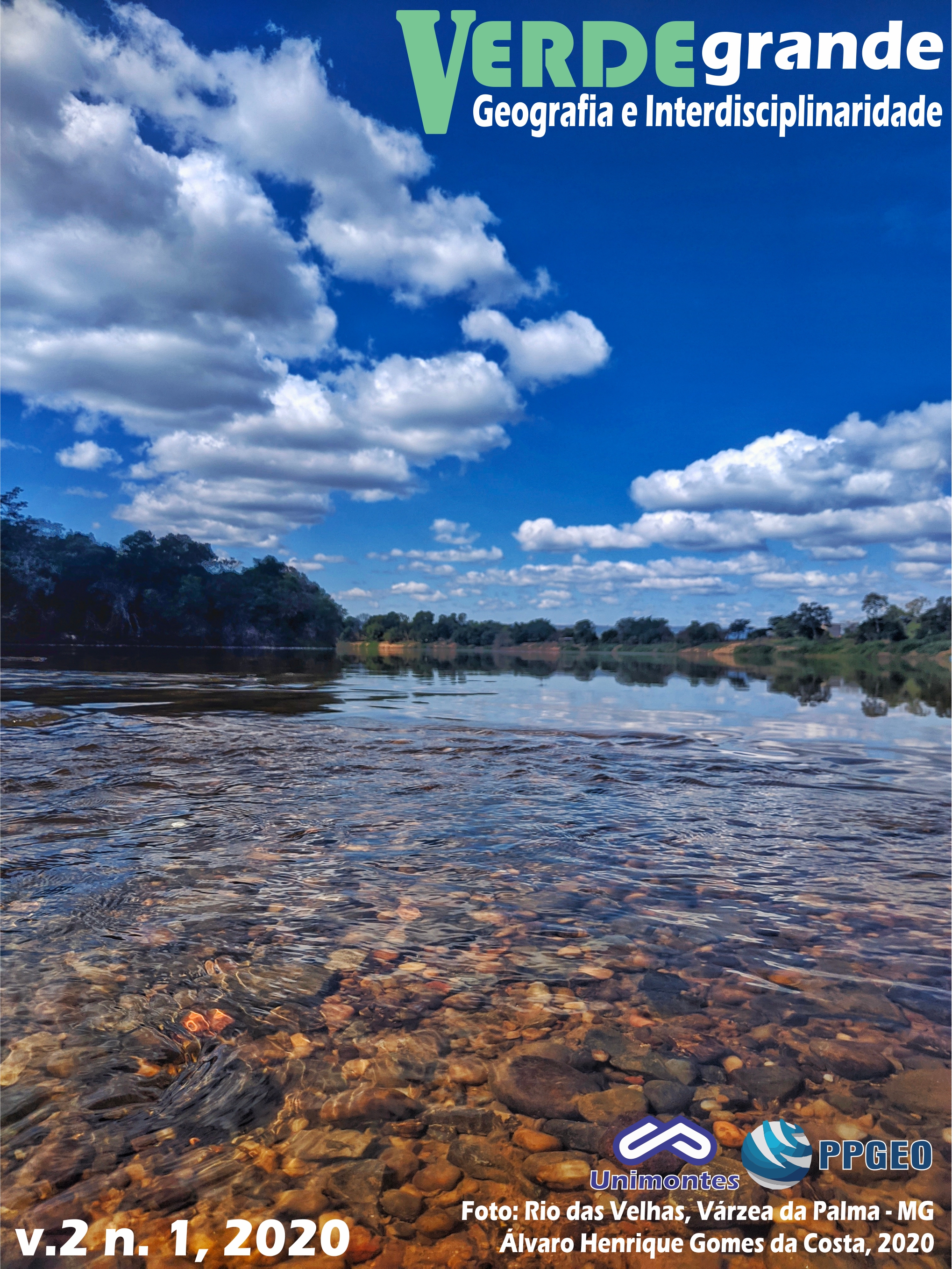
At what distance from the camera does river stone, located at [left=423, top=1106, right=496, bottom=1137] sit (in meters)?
2.24

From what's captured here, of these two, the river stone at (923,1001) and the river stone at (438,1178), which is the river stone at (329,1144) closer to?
the river stone at (438,1178)

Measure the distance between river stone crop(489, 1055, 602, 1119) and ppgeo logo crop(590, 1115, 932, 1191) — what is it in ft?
0.66

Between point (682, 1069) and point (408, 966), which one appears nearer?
point (682, 1069)

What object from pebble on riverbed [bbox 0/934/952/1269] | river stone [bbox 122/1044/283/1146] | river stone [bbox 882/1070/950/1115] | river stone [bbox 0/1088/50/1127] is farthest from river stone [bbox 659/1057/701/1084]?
river stone [bbox 0/1088/50/1127]

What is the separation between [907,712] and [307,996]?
19.6 meters

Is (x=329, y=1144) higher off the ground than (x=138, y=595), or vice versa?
(x=138, y=595)

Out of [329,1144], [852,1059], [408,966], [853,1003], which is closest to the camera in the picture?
[329,1144]

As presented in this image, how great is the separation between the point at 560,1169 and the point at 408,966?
54.9 inches

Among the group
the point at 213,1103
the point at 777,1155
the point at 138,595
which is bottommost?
the point at 777,1155

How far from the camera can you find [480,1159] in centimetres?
212

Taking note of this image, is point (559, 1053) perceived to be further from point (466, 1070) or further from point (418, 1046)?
point (418, 1046)

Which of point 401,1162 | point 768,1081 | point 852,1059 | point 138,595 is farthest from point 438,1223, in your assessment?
point 138,595

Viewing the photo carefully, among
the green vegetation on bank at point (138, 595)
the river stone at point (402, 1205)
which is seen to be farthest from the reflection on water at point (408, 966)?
the green vegetation on bank at point (138, 595)

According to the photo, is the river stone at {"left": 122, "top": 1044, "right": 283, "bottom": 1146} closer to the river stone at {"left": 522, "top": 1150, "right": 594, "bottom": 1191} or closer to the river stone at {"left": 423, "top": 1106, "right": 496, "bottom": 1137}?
the river stone at {"left": 423, "top": 1106, "right": 496, "bottom": 1137}
